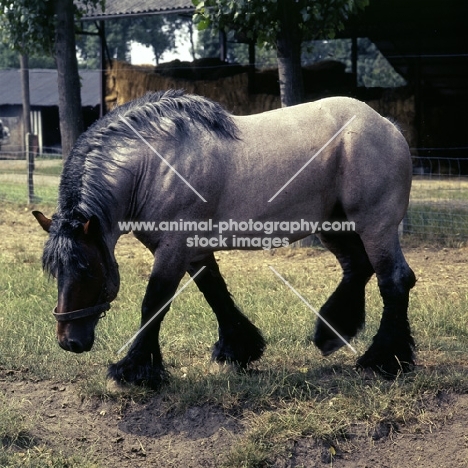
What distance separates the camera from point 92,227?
4.21 m

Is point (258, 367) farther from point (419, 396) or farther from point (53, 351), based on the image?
point (53, 351)

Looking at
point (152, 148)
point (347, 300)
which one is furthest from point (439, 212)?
point (152, 148)

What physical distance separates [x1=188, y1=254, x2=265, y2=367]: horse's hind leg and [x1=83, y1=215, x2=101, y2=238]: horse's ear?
35.6 inches

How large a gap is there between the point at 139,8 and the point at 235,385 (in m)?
13.9

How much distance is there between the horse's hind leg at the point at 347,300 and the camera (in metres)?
5.26

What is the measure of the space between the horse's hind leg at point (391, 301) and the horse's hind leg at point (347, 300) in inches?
14.9

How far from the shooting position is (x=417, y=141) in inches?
606

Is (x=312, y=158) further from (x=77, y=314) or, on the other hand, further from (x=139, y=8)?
(x=139, y=8)

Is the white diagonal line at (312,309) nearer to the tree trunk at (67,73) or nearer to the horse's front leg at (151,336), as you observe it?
the horse's front leg at (151,336)

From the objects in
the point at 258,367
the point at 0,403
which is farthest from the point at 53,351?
the point at 258,367

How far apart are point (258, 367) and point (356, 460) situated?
3.89ft

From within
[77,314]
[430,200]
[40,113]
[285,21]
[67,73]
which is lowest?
[430,200]

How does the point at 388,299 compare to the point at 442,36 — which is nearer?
the point at 388,299

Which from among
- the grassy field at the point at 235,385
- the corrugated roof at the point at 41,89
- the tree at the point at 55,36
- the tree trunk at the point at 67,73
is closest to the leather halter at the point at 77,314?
the grassy field at the point at 235,385
